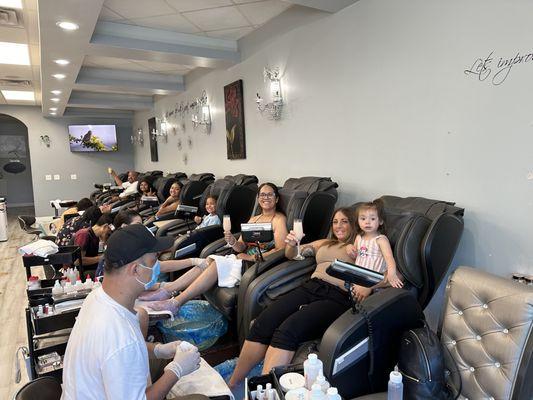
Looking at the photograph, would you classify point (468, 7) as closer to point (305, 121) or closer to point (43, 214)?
point (305, 121)

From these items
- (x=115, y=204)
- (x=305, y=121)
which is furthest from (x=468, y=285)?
(x=115, y=204)

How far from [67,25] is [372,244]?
112 inches

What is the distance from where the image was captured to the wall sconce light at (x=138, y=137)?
8.93 m

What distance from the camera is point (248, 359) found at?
1981 millimetres

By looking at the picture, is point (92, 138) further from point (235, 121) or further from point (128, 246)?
point (128, 246)

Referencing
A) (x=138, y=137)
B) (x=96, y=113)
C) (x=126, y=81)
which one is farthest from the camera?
(x=96, y=113)

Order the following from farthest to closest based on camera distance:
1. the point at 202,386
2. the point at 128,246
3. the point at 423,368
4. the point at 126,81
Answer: the point at 126,81 < the point at 202,386 < the point at 423,368 < the point at 128,246

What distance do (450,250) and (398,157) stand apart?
31.6 inches

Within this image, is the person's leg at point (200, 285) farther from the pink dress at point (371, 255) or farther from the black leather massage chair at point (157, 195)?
the black leather massage chair at point (157, 195)

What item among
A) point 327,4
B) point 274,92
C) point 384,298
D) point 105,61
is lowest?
point 384,298

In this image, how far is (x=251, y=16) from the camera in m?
3.61

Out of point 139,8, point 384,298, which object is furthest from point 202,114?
point 384,298

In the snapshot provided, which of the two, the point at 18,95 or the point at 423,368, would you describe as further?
the point at 18,95

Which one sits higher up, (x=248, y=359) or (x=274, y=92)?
(x=274, y=92)
